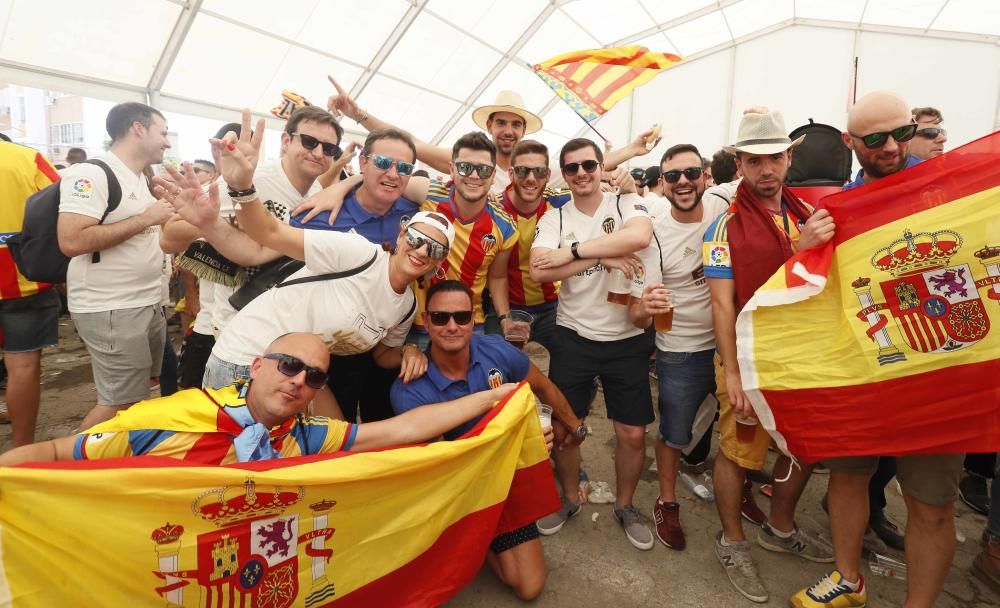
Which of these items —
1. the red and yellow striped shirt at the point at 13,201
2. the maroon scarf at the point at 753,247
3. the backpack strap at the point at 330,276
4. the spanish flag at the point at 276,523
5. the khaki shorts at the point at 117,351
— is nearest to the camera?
the spanish flag at the point at 276,523

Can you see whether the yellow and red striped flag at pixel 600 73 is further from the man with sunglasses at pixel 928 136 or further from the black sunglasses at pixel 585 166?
the man with sunglasses at pixel 928 136

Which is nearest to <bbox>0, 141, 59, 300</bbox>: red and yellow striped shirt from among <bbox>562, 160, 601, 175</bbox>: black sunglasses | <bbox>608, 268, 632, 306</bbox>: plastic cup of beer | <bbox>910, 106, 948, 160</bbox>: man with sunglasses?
<bbox>562, 160, 601, 175</bbox>: black sunglasses

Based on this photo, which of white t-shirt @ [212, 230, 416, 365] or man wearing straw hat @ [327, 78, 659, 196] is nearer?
white t-shirt @ [212, 230, 416, 365]

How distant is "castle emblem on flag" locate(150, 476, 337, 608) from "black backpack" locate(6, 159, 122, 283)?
2.39 metres

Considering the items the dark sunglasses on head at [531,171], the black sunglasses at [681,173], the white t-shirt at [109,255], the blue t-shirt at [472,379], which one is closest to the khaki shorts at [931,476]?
the black sunglasses at [681,173]

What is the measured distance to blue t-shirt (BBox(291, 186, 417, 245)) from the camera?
2871mm

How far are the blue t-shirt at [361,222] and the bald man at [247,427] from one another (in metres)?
0.97

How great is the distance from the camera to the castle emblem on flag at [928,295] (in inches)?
79.9

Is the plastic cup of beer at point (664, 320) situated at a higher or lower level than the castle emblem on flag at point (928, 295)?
lower

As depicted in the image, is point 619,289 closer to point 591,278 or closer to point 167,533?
point 591,278

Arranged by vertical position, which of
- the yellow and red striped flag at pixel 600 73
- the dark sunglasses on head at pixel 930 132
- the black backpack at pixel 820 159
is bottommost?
the black backpack at pixel 820 159

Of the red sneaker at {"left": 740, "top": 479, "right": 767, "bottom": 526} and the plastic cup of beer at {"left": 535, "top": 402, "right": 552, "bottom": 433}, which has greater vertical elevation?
the plastic cup of beer at {"left": 535, "top": 402, "right": 552, "bottom": 433}

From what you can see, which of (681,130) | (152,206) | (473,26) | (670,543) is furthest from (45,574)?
(681,130)

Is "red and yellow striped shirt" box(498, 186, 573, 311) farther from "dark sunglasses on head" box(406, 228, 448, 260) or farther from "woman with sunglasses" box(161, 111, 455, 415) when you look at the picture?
"dark sunglasses on head" box(406, 228, 448, 260)
